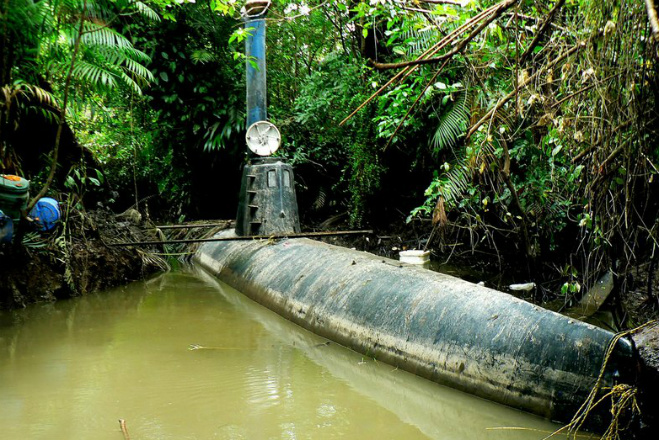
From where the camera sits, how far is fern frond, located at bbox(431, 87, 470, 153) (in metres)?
7.85

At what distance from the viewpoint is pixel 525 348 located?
3.64 meters

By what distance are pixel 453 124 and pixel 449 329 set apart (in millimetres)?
4294

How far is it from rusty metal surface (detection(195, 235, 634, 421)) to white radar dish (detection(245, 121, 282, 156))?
2.52 metres

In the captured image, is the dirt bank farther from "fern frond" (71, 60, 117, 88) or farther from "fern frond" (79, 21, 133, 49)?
"fern frond" (79, 21, 133, 49)

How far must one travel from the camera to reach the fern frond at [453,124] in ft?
25.7

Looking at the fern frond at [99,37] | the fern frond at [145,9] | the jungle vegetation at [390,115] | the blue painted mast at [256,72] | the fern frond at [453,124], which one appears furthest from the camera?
the blue painted mast at [256,72]

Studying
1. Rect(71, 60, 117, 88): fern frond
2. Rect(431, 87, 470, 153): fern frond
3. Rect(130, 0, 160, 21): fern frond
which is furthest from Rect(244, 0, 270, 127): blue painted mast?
Rect(431, 87, 470, 153): fern frond

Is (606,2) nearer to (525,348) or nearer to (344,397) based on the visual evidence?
(525,348)

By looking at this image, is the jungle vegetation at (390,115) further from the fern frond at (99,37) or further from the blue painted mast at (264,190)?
the blue painted mast at (264,190)

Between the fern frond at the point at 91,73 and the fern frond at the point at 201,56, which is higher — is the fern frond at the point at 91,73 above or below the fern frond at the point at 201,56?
below

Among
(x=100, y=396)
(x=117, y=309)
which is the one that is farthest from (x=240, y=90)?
(x=100, y=396)

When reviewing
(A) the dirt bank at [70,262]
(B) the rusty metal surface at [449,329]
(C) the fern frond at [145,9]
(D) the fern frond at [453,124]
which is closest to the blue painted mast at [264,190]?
(C) the fern frond at [145,9]

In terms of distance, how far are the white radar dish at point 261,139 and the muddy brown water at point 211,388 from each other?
10.4ft

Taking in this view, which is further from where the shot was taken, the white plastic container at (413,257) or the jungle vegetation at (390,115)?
the white plastic container at (413,257)
